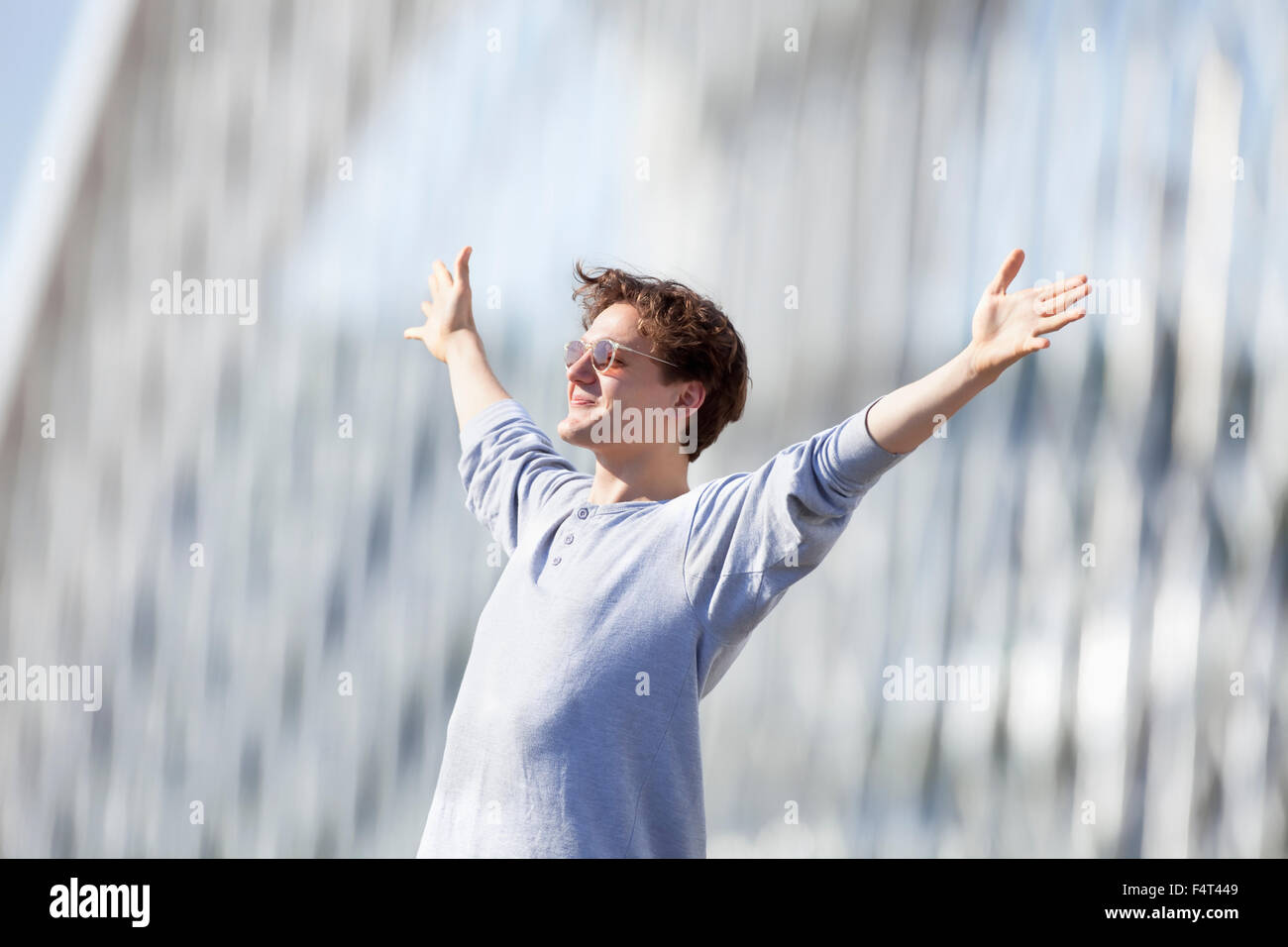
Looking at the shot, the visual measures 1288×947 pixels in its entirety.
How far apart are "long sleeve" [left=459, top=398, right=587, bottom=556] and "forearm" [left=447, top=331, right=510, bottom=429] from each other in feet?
0.11

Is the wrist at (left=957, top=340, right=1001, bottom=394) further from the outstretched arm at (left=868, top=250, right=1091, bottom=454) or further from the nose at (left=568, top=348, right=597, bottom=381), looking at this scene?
the nose at (left=568, top=348, right=597, bottom=381)

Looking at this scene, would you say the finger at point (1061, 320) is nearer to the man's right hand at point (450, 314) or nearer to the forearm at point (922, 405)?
the forearm at point (922, 405)

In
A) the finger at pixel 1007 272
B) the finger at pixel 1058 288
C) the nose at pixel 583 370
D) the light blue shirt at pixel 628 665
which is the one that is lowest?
the light blue shirt at pixel 628 665

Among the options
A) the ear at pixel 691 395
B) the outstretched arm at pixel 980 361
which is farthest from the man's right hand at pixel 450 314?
the outstretched arm at pixel 980 361

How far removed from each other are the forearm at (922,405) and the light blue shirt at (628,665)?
0.03m

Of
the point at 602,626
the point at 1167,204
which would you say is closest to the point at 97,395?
the point at 602,626

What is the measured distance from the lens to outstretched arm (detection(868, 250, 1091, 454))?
158cm

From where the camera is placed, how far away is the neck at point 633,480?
2.02 m

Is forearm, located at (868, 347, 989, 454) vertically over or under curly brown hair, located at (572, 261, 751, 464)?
under

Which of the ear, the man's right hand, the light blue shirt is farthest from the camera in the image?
the man's right hand

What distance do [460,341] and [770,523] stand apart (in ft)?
3.39

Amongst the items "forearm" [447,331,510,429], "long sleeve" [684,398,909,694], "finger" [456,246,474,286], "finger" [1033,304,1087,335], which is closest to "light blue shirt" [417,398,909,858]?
"long sleeve" [684,398,909,694]
